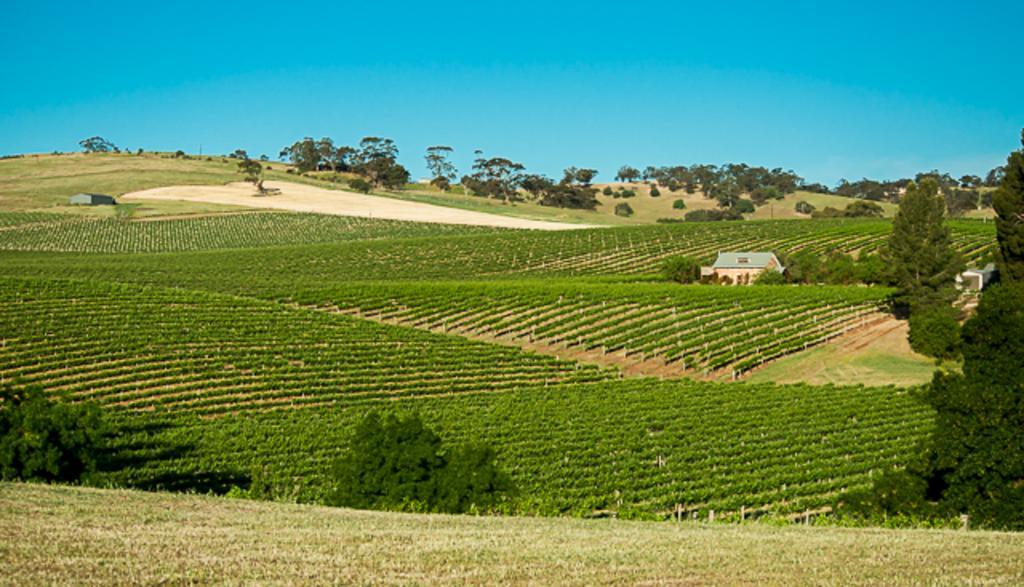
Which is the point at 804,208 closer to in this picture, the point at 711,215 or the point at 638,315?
the point at 711,215

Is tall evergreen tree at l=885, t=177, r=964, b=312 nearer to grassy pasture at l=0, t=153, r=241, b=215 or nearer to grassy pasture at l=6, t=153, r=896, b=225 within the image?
grassy pasture at l=6, t=153, r=896, b=225

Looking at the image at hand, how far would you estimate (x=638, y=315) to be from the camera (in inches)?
2479

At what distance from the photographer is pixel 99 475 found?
24.0 meters

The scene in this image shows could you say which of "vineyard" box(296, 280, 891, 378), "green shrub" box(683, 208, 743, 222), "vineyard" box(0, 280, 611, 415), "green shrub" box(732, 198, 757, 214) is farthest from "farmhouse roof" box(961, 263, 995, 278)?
"green shrub" box(732, 198, 757, 214)

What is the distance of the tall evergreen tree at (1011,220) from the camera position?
152 ft

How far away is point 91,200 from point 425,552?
449ft

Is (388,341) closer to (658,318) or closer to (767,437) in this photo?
(658,318)

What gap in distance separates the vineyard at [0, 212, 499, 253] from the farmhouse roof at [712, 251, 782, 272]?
41.4 meters

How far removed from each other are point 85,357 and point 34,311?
37.2ft

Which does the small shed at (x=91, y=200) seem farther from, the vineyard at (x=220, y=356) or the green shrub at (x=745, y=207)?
the green shrub at (x=745, y=207)

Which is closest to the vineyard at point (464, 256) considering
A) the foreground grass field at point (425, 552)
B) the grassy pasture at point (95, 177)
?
the grassy pasture at point (95, 177)

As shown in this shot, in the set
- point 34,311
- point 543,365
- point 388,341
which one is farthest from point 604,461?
point 34,311

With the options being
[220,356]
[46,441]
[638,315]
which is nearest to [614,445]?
[46,441]

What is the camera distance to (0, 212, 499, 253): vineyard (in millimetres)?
107562
